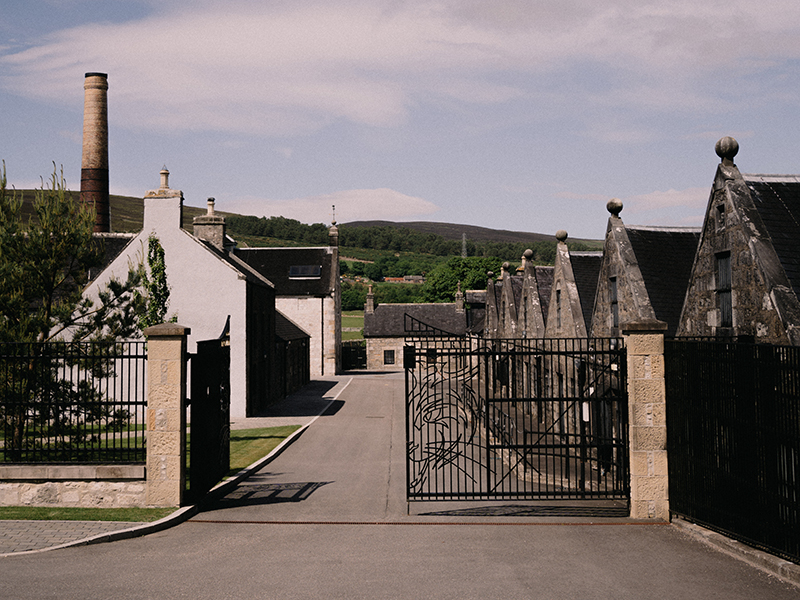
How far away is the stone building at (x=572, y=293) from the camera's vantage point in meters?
20.7

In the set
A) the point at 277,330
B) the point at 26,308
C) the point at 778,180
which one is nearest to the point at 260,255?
the point at 277,330

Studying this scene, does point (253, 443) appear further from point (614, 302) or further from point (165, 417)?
point (614, 302)

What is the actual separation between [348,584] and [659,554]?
4.31 metres

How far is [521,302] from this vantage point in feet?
94.8

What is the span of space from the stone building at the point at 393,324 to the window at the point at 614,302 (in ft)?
140

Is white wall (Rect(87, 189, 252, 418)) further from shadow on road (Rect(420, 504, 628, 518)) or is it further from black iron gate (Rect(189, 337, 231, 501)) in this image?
shadow on road (Rect(420, 504, 628, 518))

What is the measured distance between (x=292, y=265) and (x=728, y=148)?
1782 inches

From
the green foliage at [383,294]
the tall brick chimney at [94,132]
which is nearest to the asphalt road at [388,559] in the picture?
the tall brick chimney at [94,132]

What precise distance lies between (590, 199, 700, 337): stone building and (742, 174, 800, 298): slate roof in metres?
4.46

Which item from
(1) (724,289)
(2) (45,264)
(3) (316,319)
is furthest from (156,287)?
(3) (316,319)

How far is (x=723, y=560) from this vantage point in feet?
26.6

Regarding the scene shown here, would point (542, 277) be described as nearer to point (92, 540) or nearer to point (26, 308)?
point (26, 308)

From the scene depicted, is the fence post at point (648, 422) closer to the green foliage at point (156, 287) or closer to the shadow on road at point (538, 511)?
the shadow on road at point (538, 511)

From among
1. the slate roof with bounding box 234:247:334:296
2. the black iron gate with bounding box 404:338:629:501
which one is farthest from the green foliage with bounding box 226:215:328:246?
the black iron gate with bounding box 404:338:629:501
